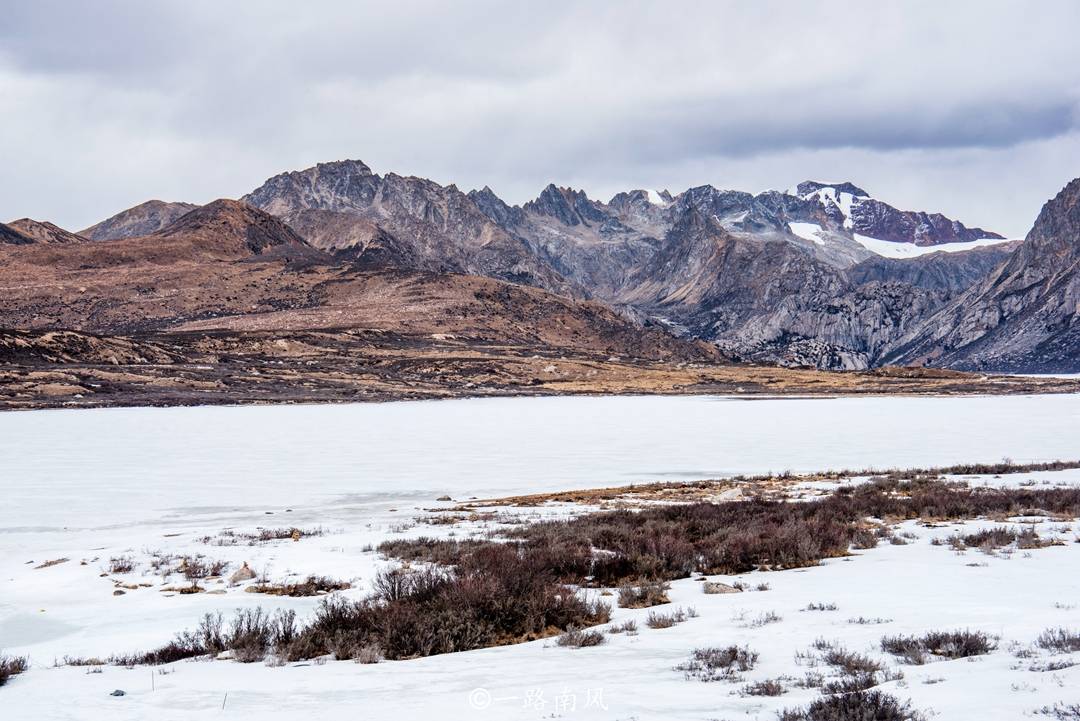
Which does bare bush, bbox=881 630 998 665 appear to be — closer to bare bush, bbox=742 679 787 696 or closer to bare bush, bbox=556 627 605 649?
bare bush, bbox=742 679 787 696

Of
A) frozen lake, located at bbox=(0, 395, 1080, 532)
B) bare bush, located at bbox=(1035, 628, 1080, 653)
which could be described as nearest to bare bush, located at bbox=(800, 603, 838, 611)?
bare bush, located at bbox=(1035, 628, 1080, 653)

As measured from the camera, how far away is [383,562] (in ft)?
→ 50.2

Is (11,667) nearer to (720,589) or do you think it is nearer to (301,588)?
(301,588)

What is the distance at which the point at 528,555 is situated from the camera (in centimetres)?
1409

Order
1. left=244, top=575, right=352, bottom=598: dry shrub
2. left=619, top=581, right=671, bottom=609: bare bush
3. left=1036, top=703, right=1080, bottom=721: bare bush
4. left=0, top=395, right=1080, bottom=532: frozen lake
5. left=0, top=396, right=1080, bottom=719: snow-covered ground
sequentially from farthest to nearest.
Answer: left=0, top=395, right=1080, bottom=532: frozen lake < left=244, top=575, right=352, bottom=598: dry shrub < left=619, top=581, right=671, bottom=609: bare bush < left=0, top=396, right=1080, bottom=719: snow-covered ground < left=1036, top=703, right=1080, bottom=721: bare bush

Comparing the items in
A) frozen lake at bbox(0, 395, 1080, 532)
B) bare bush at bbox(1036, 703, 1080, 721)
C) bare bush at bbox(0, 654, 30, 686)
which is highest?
bare bush at bbox(1036, 703, 1080, 721)

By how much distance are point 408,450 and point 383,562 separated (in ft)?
86.1

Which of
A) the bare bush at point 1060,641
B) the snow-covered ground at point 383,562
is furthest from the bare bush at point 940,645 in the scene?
the bare bush at point 1060,641

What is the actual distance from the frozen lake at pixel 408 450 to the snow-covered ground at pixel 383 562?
0.23m

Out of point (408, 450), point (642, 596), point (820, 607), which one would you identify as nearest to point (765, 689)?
point (820, 607)

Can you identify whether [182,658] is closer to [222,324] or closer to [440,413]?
[440,413]

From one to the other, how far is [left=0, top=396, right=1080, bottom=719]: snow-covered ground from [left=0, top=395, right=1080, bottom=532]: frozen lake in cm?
23

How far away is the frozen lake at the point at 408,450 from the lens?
27.0 meters

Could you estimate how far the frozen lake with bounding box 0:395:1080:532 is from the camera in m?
27.0
